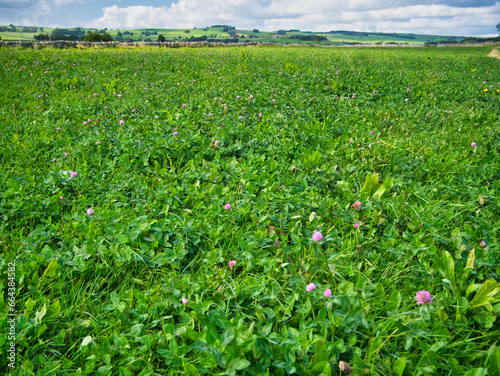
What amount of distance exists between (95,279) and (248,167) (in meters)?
1.92

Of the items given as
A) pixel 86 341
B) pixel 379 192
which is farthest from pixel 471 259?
pixel 86 341

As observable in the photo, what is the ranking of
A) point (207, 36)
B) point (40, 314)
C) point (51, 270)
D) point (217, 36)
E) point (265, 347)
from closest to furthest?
point (265, 347) < point (40, 314) < point (51, 270) < point (207, 36) < point (217, 36)

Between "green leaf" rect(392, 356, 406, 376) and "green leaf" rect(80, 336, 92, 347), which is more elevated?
"green leaf" rect(80, 336, 92, 347)

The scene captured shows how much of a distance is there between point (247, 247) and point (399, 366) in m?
1.17

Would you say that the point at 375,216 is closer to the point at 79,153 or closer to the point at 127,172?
the point at 127,172

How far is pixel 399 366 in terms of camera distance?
1.48m

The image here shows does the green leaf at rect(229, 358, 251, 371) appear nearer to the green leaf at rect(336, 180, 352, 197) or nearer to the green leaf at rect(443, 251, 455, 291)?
the green leaf at rect(443, 251, 455, 291)

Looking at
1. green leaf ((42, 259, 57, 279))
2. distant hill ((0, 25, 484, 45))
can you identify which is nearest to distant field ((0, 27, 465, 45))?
distant hill ((0, 25, 484, 45))

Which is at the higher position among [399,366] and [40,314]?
[40,314]

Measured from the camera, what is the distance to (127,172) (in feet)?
11.6

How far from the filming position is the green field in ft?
5.22

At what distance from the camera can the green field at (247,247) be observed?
5.22 feet

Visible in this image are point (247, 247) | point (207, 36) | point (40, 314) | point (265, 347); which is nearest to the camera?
point (265, 347)

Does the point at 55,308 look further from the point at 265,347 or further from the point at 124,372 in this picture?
the point at 265,347
